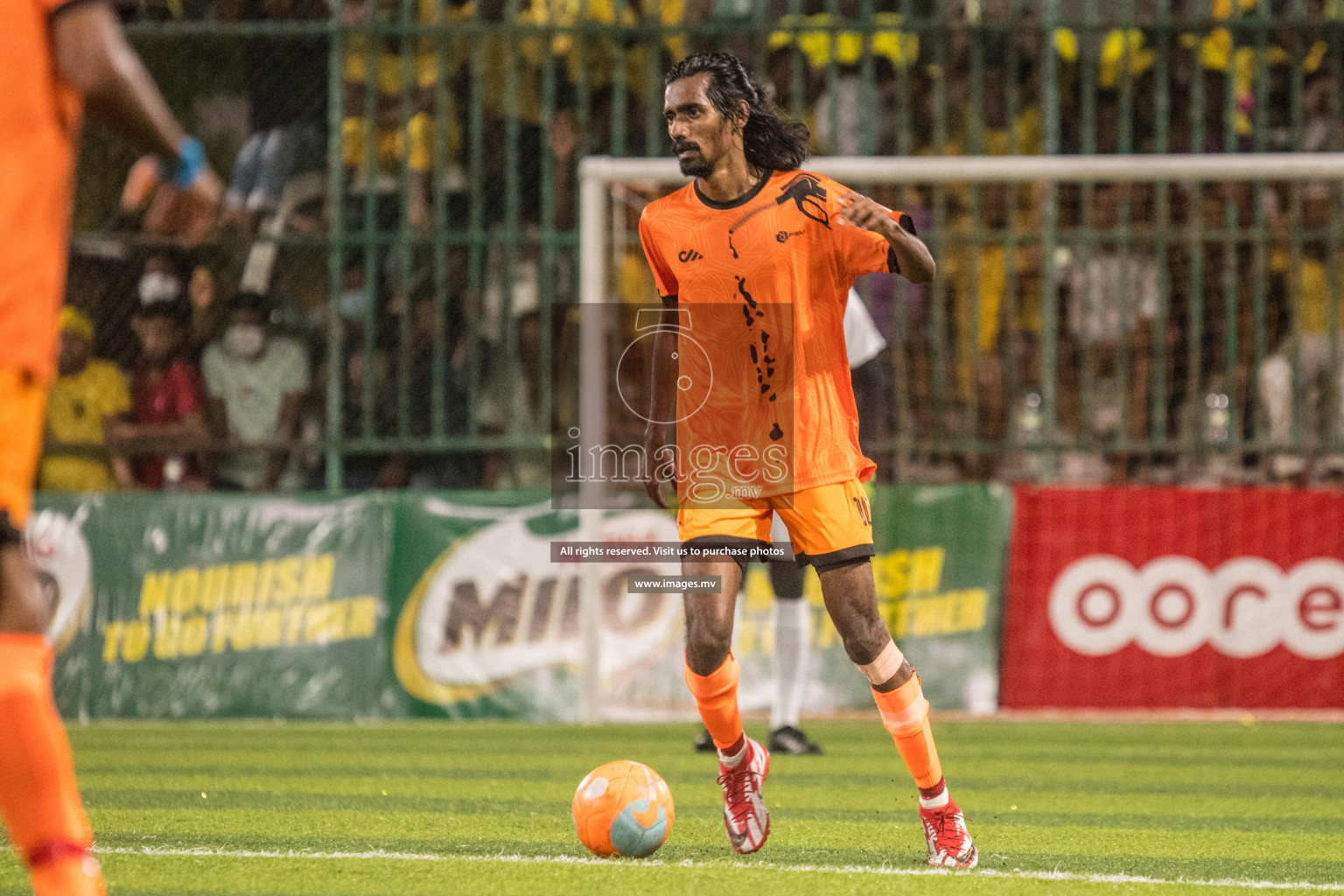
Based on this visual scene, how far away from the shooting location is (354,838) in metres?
5.12

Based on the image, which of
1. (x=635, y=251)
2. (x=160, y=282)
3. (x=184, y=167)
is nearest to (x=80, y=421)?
(x=160, y=282)

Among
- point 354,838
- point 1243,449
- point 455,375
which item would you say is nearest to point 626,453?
point 455,375

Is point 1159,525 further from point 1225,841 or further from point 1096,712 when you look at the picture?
point 1225,841

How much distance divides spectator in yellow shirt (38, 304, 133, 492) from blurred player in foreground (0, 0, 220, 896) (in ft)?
26.0

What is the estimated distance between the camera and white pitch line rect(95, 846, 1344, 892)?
444 centimetres

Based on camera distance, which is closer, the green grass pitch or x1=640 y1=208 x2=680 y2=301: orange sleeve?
the green grass pitch

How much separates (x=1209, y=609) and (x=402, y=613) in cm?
457

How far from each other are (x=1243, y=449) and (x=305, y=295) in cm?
602

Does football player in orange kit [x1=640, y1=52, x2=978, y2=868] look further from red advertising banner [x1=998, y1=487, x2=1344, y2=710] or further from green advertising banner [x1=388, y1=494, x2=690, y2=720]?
red advertising banner [x1=998, y1=487, x2=1344, y2=710]

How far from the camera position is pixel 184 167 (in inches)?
120

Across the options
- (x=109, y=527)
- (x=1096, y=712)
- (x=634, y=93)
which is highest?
(x=634, y=93)

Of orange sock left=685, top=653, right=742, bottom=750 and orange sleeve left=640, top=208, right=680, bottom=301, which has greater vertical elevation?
orange sleeve left=640, top=208, right=680, bottom=301

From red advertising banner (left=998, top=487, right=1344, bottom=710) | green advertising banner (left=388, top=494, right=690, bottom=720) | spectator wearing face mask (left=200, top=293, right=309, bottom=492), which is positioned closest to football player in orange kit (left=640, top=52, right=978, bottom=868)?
green advertising banner (left=388, top=494, right=690, bottom=720)

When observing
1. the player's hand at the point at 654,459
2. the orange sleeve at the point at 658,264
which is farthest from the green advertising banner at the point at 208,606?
the orange sleeve at the point at 658,264
